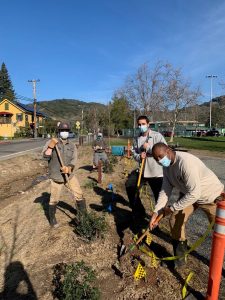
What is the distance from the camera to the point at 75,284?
11.9 ft

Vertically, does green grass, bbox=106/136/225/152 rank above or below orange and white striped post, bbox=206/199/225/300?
below

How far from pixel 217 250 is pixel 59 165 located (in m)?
3.32

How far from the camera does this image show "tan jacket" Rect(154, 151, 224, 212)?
3.52m

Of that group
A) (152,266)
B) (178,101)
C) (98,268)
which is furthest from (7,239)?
(178,101)

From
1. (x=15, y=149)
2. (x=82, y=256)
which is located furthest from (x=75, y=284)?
(x=15, y=149)

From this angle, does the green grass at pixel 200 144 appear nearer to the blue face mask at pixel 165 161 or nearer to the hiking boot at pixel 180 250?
the hiking boot at pixel 180 250

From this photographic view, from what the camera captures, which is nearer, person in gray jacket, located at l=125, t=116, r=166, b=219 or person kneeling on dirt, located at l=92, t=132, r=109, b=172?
person in gray jacket, located at l=125, t=116, r=166, b=219

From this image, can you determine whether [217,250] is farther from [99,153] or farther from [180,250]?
[99,153]

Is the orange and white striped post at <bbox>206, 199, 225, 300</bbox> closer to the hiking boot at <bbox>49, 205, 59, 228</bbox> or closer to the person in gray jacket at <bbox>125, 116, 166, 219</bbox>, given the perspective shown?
the person in gray jacket at <bbox>125, 116, 166, 219</bbox>

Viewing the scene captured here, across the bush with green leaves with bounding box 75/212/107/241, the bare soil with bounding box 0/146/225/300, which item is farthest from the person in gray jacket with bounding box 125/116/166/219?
the bush with green leaves with bounding box 75/212/107/241

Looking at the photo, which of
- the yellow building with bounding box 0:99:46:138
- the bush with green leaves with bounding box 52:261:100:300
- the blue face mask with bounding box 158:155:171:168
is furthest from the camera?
the yellow building with bounding box 0:99:46:138

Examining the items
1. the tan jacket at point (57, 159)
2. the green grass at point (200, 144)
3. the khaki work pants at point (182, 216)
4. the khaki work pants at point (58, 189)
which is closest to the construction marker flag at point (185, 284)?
the khaki work pants at point (182, 216)

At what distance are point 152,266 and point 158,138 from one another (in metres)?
2.11

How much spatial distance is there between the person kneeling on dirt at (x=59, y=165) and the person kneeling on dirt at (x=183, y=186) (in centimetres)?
216
